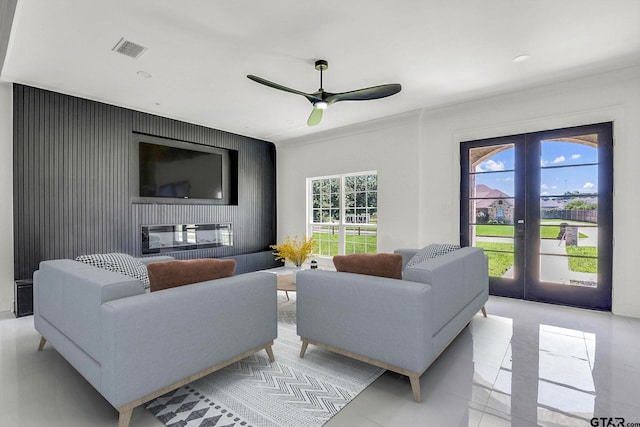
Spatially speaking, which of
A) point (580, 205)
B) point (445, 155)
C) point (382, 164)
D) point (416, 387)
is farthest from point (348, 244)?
point (416, 387)

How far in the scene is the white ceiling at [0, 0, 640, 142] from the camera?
234 cm

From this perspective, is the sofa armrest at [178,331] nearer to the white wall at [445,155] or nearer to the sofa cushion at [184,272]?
the sofa cushion at [184,272]

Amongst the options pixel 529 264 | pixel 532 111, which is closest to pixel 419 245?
pixel 529 264

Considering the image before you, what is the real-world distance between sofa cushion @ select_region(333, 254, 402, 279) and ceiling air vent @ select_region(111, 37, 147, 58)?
261 centimetres

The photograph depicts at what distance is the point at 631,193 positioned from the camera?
11.0 feet

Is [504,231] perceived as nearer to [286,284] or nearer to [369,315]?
[286,284]

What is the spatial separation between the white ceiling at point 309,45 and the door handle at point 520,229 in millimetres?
1648

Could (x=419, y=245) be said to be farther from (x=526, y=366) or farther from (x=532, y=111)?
(x=526, y=366)

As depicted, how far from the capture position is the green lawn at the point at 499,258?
13.5ft

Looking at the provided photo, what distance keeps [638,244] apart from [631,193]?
21.3 inches

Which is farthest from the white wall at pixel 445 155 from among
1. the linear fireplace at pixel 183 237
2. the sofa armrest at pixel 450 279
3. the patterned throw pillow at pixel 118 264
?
the patterned throw pillow at pixel 118 264

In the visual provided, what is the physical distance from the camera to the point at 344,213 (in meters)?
5.89

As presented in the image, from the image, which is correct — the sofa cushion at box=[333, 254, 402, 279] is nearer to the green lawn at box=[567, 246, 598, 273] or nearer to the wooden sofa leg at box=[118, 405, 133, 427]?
the wooden sofa leg at box=[118, 405, 133, 427]

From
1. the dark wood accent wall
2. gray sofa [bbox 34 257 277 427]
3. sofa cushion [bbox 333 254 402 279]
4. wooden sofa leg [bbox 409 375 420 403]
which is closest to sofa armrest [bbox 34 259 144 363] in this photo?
gray sofa [bbox 34 257 277 427]
